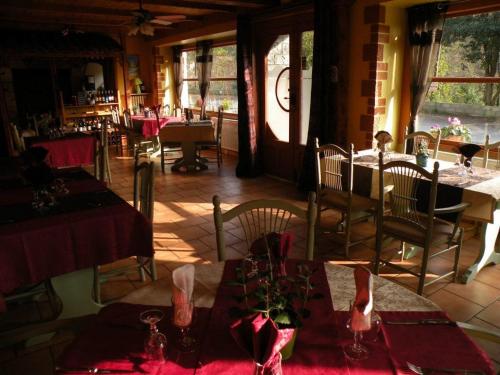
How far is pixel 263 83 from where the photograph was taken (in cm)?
586

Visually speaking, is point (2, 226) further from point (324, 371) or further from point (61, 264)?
point (324, 371)

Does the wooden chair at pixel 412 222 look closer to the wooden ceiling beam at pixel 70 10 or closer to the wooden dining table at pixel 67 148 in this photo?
the wooden dining table at pixel 67 148

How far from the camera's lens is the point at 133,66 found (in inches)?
352

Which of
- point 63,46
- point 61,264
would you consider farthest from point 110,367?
point 63,46

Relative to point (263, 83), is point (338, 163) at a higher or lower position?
lower

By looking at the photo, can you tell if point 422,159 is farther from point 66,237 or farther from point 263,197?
point 66,237

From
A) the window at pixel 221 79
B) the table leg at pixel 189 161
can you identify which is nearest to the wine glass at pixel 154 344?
the table leg at pixel 189 161

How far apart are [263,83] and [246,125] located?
0.65m

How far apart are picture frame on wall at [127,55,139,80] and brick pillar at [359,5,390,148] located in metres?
6.18

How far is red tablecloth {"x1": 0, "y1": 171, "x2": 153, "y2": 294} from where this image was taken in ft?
6.50

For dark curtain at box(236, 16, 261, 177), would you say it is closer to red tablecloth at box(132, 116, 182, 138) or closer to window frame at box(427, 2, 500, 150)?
red tablecloth at box(132, 116, 182, 138)

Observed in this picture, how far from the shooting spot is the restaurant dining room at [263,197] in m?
1.14

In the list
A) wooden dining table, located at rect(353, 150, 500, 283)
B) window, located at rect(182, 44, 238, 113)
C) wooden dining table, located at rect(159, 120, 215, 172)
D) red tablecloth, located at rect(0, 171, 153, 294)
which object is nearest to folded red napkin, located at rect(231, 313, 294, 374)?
red tablecloth, located at rect(0, 171, 153, 294)

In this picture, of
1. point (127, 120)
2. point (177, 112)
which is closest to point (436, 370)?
point (127, 120)
